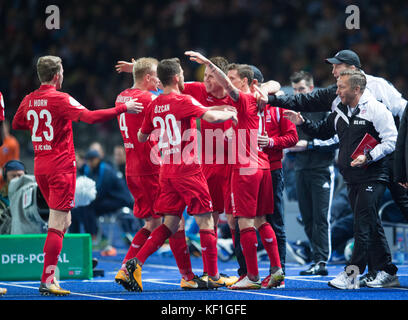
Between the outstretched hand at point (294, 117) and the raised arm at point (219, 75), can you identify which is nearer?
the raised arm at point (219, 75)

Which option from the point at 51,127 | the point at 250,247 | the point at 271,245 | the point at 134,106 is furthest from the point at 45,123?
the point at 271,245

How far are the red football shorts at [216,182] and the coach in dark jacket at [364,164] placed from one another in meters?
1.15

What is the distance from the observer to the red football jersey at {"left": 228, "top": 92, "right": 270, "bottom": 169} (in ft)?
23.7

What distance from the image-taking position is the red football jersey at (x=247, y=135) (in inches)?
285

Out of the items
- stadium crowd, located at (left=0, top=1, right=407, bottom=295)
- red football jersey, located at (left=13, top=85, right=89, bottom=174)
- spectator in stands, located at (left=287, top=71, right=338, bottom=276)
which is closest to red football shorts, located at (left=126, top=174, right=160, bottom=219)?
stadium crowd, located at (left=0, top=1, right=407, bottom=295)

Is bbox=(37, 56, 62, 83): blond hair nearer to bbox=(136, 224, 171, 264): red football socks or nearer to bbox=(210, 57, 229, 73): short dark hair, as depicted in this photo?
bbox=(210, 57, 229, 73): short dark hair

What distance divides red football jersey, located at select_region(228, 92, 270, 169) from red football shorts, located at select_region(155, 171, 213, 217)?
1.43 ft

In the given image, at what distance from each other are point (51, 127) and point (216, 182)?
1696 mm

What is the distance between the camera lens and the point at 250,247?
23.6 ft

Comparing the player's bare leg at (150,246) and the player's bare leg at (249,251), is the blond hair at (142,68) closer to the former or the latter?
the player's bare leg at (150,246)

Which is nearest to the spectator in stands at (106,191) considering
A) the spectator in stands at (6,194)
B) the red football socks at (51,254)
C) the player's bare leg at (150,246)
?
the spectator in stands at (6,194)

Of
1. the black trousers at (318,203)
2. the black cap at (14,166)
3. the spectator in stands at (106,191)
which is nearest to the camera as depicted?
the black trousers at (318,203)

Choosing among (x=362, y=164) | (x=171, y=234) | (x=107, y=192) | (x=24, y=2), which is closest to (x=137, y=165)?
(x=171, y=234)

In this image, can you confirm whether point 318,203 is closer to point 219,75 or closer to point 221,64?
point 221,64
